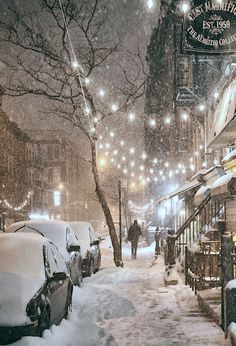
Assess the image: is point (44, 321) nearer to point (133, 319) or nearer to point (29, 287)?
point (29, 287)

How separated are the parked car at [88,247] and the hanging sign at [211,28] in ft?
25.4

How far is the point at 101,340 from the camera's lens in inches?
300

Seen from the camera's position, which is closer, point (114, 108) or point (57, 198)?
point (114, 108)

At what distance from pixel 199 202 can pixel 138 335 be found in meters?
9.36

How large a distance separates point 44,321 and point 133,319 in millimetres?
2743

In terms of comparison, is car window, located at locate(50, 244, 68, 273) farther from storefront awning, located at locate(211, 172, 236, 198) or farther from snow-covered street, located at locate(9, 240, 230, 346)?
storefront awning, located at locate(211, 172, 236, 198)

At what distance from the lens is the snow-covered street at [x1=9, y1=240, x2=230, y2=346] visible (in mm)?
7453

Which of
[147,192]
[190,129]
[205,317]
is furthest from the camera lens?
[147,192]

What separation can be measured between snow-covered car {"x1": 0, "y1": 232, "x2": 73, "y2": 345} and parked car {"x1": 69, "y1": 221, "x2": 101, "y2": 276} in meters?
6.75

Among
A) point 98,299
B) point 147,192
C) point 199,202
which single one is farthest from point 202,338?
point 147,192

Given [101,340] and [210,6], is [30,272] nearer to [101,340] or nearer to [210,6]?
[101,340]

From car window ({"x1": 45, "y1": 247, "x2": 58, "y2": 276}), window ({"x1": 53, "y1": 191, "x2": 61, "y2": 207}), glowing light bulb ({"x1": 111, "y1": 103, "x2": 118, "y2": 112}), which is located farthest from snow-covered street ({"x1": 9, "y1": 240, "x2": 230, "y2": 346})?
window ({"x1": 53, "y1": 191, "x2": 61, "y2": 207})

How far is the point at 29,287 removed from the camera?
269 inches

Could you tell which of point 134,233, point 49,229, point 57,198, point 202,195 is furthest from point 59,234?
point 57,198
